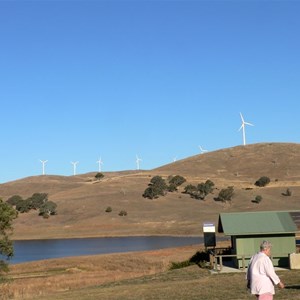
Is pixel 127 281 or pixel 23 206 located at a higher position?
pixel 23 206

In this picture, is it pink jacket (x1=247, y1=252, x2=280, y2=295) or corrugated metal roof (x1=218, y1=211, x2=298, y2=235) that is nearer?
pink jacket (x1=247, y1=252, x2=280, y2=295)

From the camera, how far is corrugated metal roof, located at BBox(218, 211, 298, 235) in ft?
114

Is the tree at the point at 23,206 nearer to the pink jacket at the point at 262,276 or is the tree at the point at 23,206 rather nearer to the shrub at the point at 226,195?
the shrub at the point at 226,195

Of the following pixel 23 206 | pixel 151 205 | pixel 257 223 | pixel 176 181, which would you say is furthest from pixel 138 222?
pixel 257 223

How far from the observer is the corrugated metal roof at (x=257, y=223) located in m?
34.8

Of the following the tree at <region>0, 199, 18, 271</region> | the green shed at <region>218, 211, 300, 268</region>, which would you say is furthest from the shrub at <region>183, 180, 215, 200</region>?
the green shed at <region>218, 211, 300, 268</region>

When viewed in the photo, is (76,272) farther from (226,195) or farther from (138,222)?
(226,195)

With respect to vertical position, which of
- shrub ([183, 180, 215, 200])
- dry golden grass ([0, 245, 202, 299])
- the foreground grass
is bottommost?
dry golden grass ([0, 245, 202, 299])

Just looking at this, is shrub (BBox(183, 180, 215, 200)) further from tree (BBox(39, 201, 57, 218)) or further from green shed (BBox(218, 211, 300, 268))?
green shed (BBox(218, 211, 300, 268))

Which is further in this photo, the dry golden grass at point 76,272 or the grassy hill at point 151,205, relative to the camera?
the grassy hill at point 151,205

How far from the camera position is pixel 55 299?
2402cm

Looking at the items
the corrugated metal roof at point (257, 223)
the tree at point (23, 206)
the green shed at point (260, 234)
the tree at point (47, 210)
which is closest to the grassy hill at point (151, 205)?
the tree at point (47, 210)

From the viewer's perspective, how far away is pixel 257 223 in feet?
117

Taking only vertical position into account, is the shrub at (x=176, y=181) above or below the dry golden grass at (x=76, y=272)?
above
